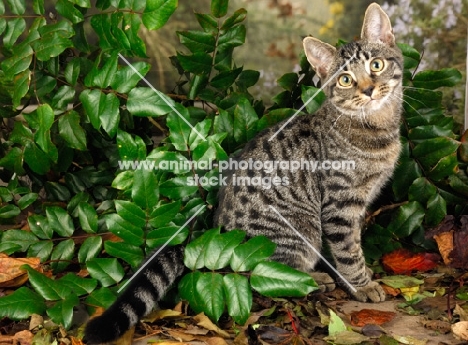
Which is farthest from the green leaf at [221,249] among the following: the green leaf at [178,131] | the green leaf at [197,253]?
the green leaf at [178,131]

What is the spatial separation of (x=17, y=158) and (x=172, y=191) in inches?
29.4

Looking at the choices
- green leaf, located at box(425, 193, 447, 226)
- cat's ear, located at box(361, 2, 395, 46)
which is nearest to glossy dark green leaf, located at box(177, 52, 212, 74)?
cat's ear, located at box(361, 2, 395, 46)

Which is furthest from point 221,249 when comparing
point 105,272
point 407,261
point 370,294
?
point 407,261

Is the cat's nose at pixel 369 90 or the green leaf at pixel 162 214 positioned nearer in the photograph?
the green leaf at pixel 162 214

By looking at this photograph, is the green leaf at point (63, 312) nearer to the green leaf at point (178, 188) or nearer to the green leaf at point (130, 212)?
the green leaf at point (130, 212)

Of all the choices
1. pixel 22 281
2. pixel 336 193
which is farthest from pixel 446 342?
pixel 22 281

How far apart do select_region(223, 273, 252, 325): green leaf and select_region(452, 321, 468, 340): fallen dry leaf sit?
72 cm

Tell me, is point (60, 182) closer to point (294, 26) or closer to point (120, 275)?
point (120, 275)

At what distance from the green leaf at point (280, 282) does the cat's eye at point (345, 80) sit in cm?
84

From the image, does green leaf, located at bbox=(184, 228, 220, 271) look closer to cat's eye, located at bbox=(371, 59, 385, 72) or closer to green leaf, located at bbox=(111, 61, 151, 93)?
green leaf, located at bbox=(111, 61, 151, 93)

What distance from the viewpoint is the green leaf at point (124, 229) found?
2301mm

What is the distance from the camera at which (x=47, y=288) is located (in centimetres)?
219

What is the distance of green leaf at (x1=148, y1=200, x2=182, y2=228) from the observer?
2293 millimetres

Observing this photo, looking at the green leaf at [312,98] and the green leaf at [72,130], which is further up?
the green leaf at [312,98]
